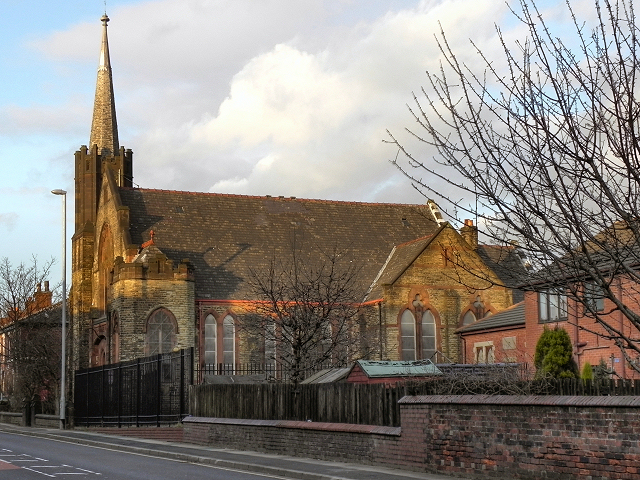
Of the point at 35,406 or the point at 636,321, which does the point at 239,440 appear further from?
the point at 35,406

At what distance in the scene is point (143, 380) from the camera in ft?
109

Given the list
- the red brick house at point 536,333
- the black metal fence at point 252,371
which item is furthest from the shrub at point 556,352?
the black metal fence at point 252,371

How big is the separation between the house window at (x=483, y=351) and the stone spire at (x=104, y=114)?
2638 centimetres

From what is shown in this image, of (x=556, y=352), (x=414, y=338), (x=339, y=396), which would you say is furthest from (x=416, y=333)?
(x=339, y=396)

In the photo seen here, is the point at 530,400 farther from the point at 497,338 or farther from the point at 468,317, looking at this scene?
the point at 468,317

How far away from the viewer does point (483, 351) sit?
44438 mm

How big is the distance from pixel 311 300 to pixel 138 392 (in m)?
13.8

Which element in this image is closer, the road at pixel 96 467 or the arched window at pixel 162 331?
the road at pixel 96 467

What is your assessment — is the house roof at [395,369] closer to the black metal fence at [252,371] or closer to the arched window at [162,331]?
the black metal fence at [252,371]

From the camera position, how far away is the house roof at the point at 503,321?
40812 mm

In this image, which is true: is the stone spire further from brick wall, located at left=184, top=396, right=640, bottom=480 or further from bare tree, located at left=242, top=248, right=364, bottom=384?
brick wall, located at left=184, top=396, right=640, bottom=480

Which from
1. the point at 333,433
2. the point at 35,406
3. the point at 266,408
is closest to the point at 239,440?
the point at 266,408

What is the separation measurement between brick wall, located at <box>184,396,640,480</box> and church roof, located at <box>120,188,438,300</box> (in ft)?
99.3

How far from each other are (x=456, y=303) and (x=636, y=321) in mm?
40291
